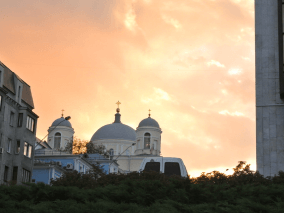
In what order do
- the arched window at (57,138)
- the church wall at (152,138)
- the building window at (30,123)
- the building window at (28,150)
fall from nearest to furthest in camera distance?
the building window at (28,150) → the building window at (30,123) → the church wall at (152,138) → the arched window at (57,138)

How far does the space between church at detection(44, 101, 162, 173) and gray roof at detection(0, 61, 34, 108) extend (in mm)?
66056

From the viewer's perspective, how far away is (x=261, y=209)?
48.0 ft

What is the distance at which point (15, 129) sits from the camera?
43656 millimetres

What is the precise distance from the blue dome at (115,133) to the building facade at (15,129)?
74.8m

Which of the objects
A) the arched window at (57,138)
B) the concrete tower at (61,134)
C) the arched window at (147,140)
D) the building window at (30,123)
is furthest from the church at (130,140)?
the building window at (30,123)

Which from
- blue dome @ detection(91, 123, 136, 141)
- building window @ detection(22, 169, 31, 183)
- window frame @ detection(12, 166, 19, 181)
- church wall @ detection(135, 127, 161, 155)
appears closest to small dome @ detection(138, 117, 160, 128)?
church wall @ detection(135, 127, 161, 155)

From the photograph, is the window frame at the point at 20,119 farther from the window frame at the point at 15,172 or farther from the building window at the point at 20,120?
the window frame at the point at 15,172

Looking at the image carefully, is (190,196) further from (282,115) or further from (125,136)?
(125,136)

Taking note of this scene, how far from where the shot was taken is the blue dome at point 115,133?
121 metres

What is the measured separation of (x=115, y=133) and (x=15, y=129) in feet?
256

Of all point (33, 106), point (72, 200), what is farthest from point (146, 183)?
point (33, 106)

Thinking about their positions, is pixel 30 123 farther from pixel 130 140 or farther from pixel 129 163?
pixel 130 140

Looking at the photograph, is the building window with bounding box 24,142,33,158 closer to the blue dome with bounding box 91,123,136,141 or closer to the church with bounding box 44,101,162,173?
the church with bounding box 44,101,162,173

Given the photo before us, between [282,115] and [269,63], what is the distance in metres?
3.12
